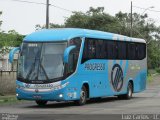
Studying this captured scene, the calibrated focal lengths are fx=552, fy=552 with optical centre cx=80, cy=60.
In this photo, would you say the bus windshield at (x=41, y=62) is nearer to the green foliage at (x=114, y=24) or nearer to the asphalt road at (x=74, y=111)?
the asphalt road at (x=74, y=111)

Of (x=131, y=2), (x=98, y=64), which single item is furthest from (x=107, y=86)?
(x=131, y=2)

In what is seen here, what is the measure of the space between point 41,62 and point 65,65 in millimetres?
1057

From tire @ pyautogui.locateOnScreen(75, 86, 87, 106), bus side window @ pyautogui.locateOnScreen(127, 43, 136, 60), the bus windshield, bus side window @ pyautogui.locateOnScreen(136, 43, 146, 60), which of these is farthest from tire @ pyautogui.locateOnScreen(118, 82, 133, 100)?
the bus windshield

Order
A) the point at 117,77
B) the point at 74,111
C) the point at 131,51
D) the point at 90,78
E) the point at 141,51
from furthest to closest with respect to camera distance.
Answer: the point at 141,51 → the point at 131,51 → the point at 117,77 → the point at 90,78 → the point at 74,111

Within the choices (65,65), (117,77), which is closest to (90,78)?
(65,65)

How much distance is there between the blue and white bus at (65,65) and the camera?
23406 mm

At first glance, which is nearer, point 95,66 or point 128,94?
point 95,66

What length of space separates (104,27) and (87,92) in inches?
2425

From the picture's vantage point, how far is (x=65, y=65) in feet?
76.9

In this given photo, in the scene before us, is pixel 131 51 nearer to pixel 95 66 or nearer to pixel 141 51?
pixel 141 51

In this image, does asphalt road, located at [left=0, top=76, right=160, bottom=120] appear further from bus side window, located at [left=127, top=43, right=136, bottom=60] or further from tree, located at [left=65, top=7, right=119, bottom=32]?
tree, located at [left=65, top=7, right=119, bottom=32]

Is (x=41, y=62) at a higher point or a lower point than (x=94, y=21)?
lower

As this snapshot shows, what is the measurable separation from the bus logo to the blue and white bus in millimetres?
321

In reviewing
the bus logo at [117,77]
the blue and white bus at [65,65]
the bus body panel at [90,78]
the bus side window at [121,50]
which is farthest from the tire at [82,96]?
the bus side window at [121,50]
